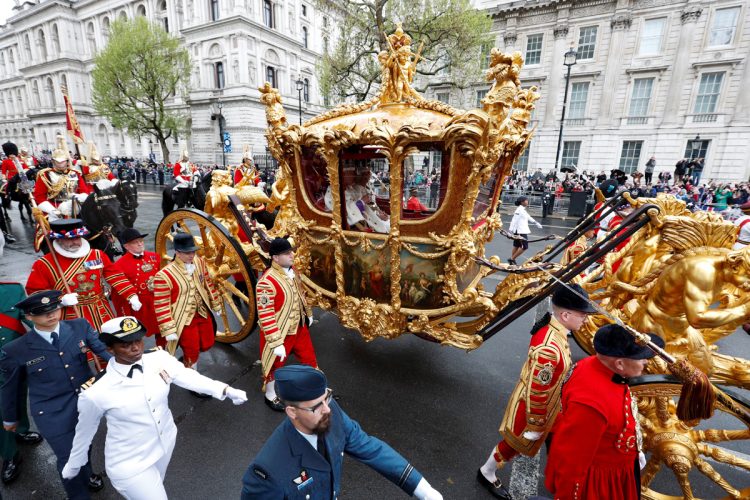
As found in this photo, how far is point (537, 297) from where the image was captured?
2812 mm

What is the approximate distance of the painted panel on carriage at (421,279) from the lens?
3.43 meters

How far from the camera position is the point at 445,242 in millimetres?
3289

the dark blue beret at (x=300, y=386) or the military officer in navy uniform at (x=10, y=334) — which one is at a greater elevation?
the dark blue beret at (x=300, y=386)

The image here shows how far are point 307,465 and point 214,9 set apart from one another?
130ft

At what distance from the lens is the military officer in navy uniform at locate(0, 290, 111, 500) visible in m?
2.27

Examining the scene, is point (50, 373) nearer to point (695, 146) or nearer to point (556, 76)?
point (556, 76)

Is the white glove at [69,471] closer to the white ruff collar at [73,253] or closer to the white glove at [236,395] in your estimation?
the white glove at [236,395]

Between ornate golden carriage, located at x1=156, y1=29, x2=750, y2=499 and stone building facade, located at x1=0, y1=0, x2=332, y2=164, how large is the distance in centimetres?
1822

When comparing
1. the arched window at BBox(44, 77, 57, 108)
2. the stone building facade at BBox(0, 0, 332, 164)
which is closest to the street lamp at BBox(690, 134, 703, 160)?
the stone building facade at BBox(0, 0, 332, 164)

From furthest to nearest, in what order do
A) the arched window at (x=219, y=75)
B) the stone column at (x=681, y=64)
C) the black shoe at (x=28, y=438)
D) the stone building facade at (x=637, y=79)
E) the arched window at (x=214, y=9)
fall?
the arched window at (x=219, y=75) → the arched window at (x=214, y=9) → the stone column at (x=681, y=64) → the stone building facade at (x=637, y=79) → the black shoe at (x=28, y=438)

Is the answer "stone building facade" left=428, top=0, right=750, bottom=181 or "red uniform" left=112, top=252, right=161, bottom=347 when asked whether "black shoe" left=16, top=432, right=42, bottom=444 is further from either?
"stone building facade" left=428, top=0, right=750, bottom=181

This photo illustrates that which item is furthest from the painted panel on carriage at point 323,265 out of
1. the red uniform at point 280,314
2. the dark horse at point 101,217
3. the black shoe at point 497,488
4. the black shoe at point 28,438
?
the dark horse at point 101,217

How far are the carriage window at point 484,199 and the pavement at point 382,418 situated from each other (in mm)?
1811

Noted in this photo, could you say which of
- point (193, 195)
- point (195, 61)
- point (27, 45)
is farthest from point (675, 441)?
point (27, 45)
